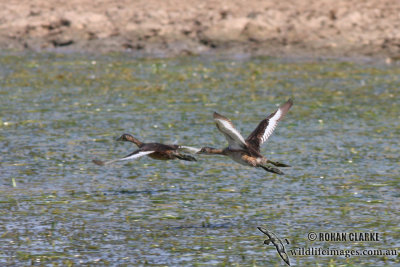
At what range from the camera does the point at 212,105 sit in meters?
22.9

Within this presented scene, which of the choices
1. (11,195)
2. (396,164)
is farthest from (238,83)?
(11,195)

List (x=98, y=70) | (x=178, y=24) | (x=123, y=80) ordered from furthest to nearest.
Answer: (x=178, y=24) → (x=98, y=70) → (x=123, y=80)

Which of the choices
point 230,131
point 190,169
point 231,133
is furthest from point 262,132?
point 190,169

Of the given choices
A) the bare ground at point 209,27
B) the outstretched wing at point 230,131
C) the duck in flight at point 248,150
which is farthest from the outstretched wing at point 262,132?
the bare ground at point 209,27

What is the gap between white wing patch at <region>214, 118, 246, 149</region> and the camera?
1153 cm

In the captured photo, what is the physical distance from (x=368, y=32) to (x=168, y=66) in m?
6.90

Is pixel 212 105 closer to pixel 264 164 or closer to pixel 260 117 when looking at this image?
pixel 260 117

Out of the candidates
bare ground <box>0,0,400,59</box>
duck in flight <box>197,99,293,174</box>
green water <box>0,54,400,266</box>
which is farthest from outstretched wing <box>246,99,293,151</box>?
bare ground <box>0,0,400,59</box>

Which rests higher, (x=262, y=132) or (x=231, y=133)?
(x=231, y=133)

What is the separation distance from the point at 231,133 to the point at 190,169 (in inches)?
175

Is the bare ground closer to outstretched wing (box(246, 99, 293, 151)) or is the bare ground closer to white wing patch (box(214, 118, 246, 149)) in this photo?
outstretched wing (box(246, 99, 293, 151))

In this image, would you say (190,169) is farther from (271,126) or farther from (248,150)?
(248,150)

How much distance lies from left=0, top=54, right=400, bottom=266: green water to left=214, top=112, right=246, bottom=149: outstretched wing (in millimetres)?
1099

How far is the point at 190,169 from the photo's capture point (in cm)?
1636
